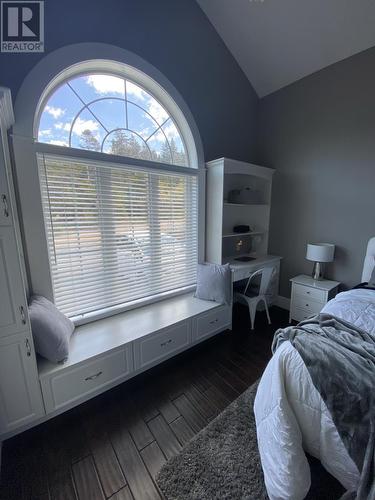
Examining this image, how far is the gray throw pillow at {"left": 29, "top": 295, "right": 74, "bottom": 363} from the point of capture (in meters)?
1.48

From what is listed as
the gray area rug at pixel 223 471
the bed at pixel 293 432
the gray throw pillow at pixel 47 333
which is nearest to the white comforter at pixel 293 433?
the bed at pixel 293 432

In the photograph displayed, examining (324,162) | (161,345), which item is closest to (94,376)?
(161,345)

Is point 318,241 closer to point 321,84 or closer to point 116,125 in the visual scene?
point 321,84

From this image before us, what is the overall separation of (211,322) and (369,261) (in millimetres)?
1866

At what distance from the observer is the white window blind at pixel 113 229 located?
6.11 ft

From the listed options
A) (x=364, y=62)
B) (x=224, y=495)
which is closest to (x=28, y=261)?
(x=224, y=495)

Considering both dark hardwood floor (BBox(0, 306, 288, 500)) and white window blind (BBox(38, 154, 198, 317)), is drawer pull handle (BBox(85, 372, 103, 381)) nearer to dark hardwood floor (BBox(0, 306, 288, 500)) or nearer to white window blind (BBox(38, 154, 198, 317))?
dark hardwood floor (BBox(0, 306, 288, 500))

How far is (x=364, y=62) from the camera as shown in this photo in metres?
2.41

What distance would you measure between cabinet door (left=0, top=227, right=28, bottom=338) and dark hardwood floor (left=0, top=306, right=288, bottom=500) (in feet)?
2.57

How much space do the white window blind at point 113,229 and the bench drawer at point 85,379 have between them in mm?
566

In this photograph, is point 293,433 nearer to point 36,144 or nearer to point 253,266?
point 253,266

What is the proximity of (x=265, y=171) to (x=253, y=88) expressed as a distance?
1269 millimetres

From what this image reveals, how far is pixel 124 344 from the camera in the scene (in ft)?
5.91

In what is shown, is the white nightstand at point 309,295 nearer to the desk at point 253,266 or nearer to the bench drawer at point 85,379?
the desk at point 253,266
